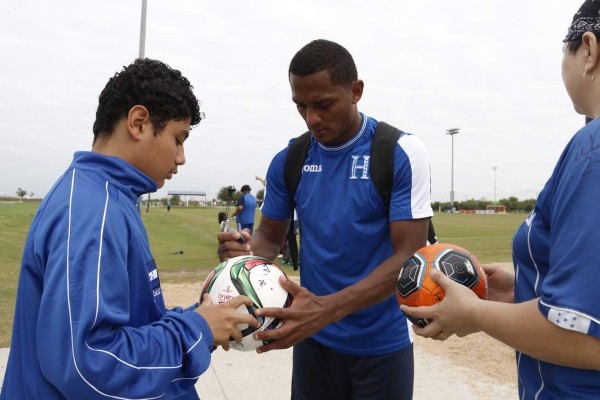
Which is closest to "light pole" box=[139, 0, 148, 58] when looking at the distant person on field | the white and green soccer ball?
the distant person on field

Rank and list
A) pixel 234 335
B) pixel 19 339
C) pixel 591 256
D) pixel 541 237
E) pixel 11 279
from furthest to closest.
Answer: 1. pixel 11 279
2. pixel 234 335
3. pixel 19 339
4. pixel 541 237
5. pixel 591 256

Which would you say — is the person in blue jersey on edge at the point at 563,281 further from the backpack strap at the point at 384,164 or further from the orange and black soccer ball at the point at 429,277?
the backpack strap at the point at 384,164

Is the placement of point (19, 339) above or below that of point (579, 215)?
below

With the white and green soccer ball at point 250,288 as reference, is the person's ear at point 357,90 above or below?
above

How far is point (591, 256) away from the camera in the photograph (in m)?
1.20

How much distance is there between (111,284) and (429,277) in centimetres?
127

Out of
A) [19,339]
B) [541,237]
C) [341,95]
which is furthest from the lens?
[341,95]

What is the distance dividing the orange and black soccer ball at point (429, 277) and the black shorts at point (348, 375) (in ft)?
2.29

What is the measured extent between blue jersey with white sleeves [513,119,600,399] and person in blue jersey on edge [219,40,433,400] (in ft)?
3.72

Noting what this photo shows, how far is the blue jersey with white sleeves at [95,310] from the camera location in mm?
1540

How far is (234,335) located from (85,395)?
68cm

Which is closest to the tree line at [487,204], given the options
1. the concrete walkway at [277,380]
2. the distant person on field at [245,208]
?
the distant person on field at [245,208]

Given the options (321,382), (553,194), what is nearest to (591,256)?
(553,194)

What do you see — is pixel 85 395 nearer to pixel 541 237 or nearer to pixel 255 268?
pixel 255 268
